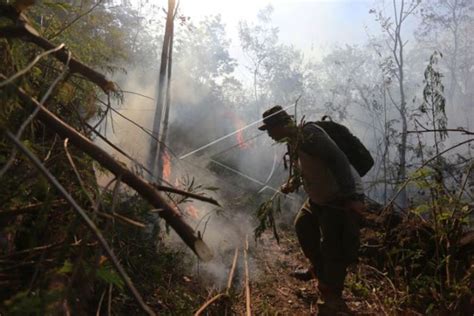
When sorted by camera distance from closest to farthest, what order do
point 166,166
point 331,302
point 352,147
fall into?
point 331,302 < point 352,147 < point 166,166

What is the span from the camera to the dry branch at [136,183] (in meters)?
1.06

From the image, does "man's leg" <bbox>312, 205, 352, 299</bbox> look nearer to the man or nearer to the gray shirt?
the man

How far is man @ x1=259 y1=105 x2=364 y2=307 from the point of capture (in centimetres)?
296

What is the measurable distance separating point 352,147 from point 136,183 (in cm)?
267

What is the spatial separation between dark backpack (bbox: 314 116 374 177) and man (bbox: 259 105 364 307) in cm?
26

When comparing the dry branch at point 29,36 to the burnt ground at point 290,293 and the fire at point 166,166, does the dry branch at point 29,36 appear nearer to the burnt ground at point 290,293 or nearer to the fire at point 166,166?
the burnt ground at point 290,293

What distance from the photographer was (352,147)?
3393 millimetres

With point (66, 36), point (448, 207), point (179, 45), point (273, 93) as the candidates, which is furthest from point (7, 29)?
point (273, 93)

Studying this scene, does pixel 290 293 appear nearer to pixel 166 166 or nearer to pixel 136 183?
pixel 136 183

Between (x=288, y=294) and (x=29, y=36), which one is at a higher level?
(x=29, y=36)

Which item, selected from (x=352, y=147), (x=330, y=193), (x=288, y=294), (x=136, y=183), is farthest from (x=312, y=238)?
(x=136, y=183)

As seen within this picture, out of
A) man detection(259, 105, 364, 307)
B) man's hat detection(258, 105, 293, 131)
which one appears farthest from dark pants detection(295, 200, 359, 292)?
man's hat detection(258, 105, 293, 131)

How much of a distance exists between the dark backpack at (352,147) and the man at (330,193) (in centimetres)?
26

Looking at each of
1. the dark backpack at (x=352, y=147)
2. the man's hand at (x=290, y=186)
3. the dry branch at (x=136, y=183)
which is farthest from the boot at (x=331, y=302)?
the dry branch at (x=136, y=183)
